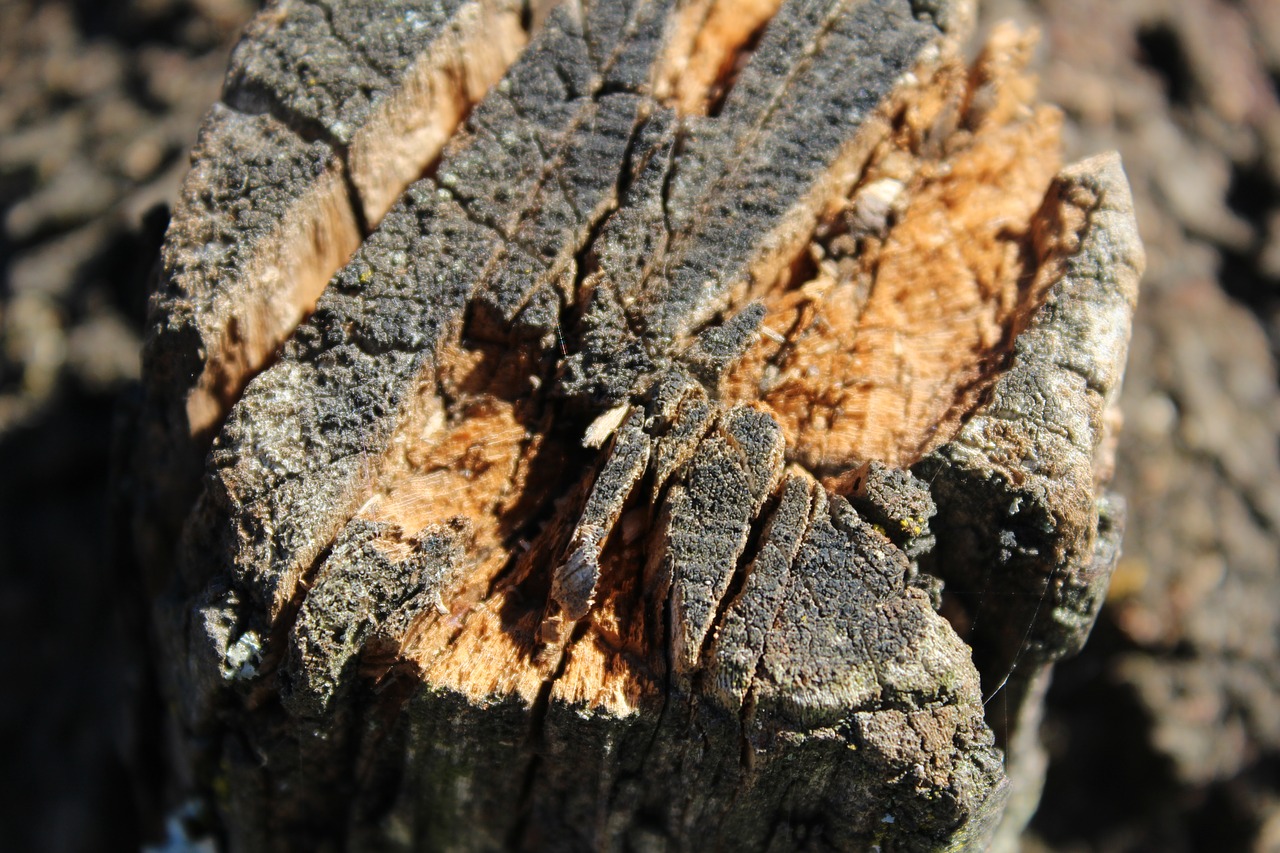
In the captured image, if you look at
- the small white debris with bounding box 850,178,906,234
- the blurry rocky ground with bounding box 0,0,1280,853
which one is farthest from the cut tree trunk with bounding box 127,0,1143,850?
the blurry rocky ground with bounding box 0,0,1280,853

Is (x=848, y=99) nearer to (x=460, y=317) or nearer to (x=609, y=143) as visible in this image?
(x=609, y=143)

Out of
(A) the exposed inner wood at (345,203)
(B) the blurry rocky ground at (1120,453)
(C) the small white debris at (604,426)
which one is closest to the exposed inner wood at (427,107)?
(A) the exposed inner wood at (345,203)

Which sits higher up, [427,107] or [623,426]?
[427,107]

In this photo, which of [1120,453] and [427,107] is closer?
[427,107]

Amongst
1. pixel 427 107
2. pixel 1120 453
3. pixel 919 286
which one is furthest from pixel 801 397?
pixel 1120 453

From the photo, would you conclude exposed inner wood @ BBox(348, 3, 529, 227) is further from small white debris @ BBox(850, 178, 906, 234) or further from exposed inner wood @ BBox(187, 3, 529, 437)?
small white debris @ BBox(850, 178, 906, 234)

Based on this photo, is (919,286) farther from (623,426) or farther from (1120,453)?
(1120,453)

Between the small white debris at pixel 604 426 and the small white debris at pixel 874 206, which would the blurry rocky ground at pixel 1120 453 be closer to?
the small white debris at pixel 874 206
